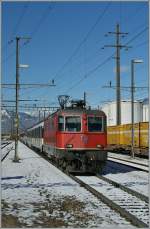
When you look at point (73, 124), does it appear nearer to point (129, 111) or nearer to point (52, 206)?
point (52, 206)

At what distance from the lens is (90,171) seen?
2217cm

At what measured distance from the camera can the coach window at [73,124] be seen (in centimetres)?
2194

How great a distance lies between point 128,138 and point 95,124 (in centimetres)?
2239

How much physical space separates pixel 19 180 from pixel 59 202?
6.16m

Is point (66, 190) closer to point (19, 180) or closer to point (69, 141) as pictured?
point (19, 180)

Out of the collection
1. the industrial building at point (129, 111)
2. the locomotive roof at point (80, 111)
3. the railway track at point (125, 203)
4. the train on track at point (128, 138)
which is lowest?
the railway track at point (125, 203)

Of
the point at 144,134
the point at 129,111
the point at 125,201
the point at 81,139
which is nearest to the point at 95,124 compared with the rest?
the point at 81,139

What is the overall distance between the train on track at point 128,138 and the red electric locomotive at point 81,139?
49.9 ft

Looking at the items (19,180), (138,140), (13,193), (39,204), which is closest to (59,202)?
(39,204)

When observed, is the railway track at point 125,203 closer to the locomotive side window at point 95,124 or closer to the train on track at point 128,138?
the locomotive side window at point 95,124

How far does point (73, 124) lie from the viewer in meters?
22.0

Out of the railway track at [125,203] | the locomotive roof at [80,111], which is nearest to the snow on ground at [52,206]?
the railway track at [125,203]

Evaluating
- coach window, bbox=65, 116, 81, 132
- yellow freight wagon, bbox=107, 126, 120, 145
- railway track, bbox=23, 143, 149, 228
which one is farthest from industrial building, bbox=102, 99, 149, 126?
railway track, bbox=23, 143, 149, 228

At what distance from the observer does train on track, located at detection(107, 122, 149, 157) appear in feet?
125
